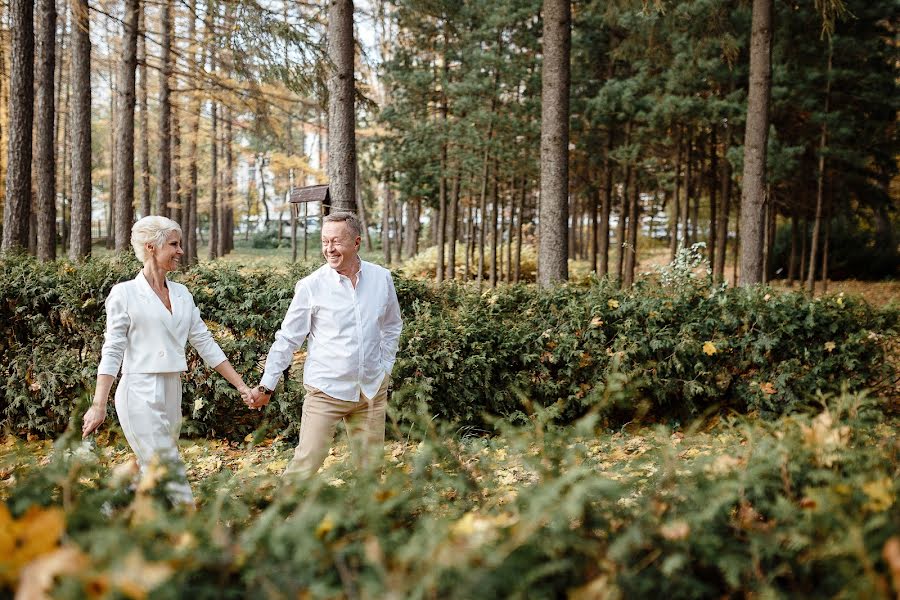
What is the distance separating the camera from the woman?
3.73 meters

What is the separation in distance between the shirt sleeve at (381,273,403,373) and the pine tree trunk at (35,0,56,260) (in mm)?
9258

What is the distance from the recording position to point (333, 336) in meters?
4.16

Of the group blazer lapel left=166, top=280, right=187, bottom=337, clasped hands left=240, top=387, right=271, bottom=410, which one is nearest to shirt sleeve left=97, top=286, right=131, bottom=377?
blazer lapel left=166, top=280, right=187, bottom=337

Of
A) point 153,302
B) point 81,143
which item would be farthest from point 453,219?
point 153,302

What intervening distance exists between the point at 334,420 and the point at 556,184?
6.60 metres

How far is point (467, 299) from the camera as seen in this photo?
23.8 feet

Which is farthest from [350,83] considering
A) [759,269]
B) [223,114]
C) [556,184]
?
[223,114]

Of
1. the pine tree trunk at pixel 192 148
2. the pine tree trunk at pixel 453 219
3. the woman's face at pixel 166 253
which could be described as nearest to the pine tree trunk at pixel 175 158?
the pine tree trunk at pixel 192 148

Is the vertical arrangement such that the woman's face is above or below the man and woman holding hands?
above

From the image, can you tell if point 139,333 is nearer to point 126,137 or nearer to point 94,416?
point 94,416

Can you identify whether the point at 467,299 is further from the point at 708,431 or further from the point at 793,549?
the point at 793,549

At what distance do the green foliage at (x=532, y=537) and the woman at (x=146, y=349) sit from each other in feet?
4.75

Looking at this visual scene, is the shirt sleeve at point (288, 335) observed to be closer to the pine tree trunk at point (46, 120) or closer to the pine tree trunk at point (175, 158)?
the pine tree trunk at point (46, 120)

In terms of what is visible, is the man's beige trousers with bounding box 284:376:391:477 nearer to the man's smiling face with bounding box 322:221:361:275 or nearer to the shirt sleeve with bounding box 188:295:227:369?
the shirt sleeve with bounding box 188:295:227:369
